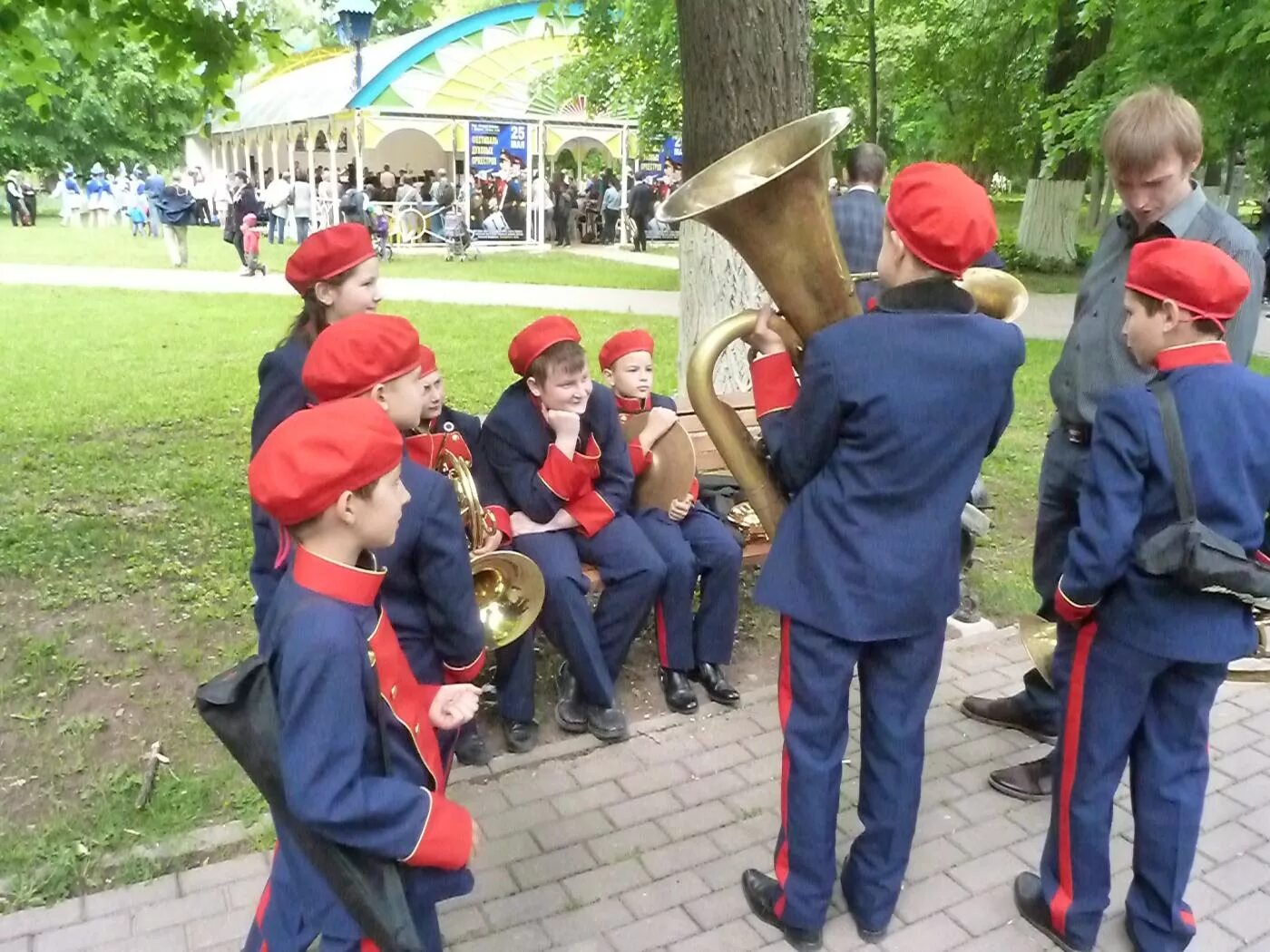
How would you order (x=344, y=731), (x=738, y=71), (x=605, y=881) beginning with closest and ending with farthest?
1. (x=344, y=731)
2. (x=605, y=881)
3. (x=738, y=71)

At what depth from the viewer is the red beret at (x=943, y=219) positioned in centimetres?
243

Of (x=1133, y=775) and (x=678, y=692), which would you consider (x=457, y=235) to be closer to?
(x=678, y=692)

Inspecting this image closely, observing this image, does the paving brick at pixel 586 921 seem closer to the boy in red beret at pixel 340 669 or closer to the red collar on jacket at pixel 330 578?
the boy in red beret at pixel 340 669

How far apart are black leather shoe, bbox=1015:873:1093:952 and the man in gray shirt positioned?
490 millimetres

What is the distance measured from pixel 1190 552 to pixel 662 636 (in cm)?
210

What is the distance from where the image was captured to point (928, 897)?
10.1ft

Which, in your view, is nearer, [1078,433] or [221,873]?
[221,873]

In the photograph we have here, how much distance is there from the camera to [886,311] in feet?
8.22

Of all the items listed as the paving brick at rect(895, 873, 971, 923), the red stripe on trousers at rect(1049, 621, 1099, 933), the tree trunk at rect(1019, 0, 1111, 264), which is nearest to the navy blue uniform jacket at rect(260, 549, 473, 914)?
the paving brick at rect(895, 873, 971, 923)

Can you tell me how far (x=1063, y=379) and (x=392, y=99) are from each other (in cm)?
2392

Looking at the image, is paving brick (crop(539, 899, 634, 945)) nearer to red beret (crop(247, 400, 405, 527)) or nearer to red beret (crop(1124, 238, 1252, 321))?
red beret (crop(247, 400, 405, 527))

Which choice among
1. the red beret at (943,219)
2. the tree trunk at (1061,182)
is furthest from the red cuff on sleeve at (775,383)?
the tree trunk at (1061,182)

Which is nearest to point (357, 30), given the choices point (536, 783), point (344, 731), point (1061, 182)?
point (1061, 182)

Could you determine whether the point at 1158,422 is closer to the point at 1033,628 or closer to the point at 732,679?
the point at 1033,628
